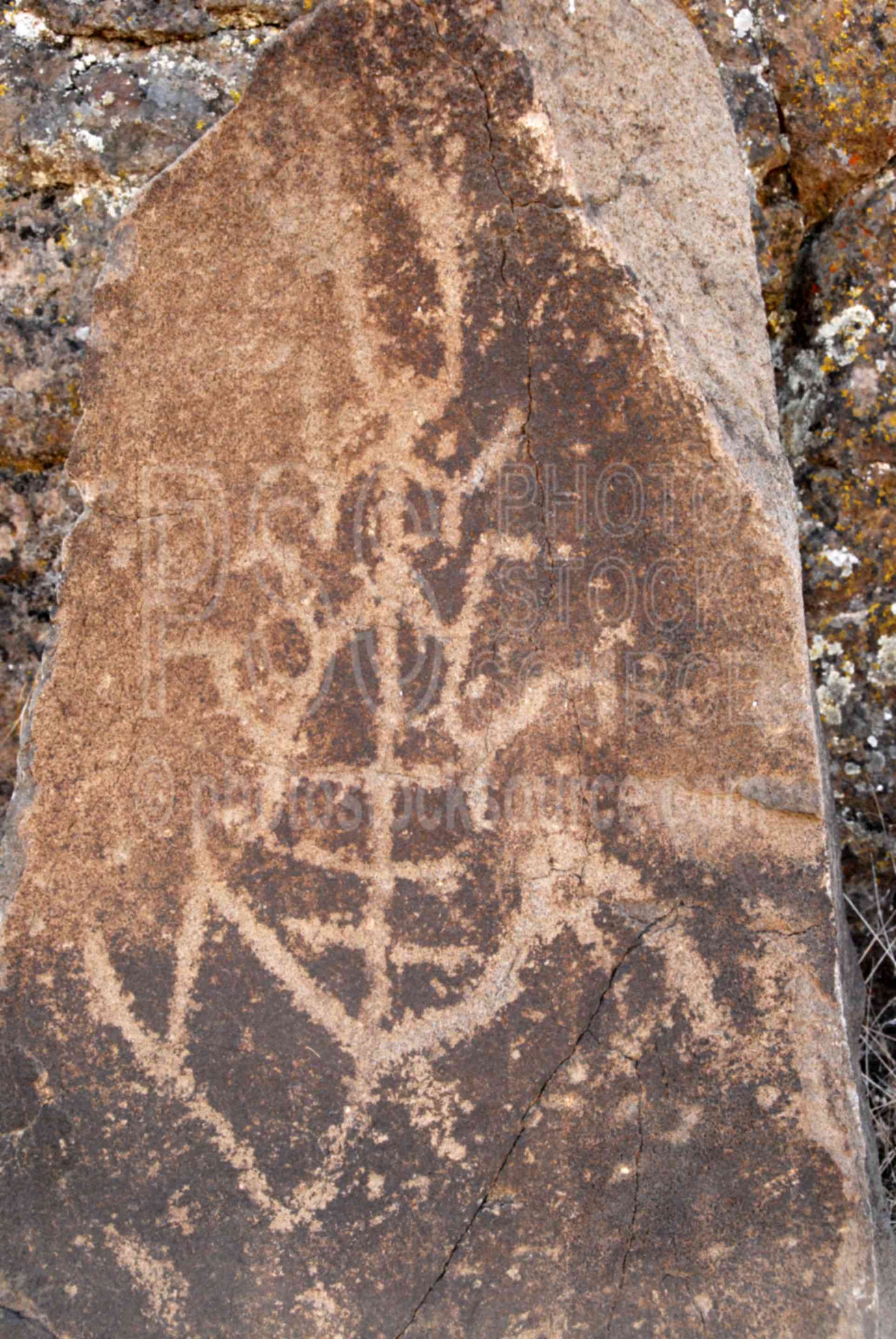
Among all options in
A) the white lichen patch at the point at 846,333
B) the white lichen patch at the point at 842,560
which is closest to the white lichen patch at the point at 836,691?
the white lichen patch at the point at 842,560

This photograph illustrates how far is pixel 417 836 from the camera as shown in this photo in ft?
5.29

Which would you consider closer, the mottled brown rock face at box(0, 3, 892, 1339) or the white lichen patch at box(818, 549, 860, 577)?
the mottled brown rock face at box(0, 3, 892, 1339)

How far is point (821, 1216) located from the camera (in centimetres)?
159

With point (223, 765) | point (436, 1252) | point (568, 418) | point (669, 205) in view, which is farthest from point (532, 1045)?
point (669, 205)

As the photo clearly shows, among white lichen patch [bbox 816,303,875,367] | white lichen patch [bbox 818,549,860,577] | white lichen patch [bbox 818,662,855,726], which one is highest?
white lichen patch [bbox 816,303,875,367]

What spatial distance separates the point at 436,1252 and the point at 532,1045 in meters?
0.31

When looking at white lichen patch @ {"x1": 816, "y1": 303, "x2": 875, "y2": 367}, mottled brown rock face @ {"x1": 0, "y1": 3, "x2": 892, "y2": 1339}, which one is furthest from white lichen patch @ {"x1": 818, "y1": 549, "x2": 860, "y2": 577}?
mottled brown rock face @ {"x1": 0, "y1": 3, "x2": 892, "y2": 1339}

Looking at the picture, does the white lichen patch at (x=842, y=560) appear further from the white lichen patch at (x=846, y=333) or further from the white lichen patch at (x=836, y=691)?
the white lichen patch at (x=846, y=333)

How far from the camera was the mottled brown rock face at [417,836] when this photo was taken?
159 cm

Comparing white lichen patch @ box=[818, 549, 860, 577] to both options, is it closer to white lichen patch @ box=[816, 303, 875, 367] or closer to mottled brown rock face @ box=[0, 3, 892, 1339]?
white lichen patch @ box=[816, 303, 875, 367]

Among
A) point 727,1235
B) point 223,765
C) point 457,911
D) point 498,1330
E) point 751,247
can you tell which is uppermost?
point 751,247

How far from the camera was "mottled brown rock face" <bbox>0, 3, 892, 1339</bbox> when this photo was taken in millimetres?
1590

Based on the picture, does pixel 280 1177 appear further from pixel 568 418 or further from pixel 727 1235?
pixel 568 418

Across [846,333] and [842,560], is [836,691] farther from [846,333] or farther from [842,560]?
[846,333]
